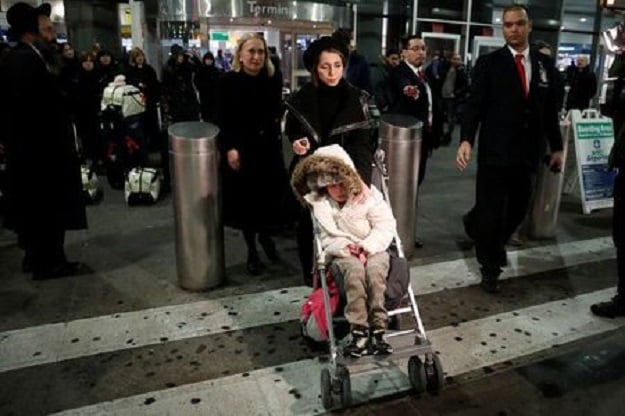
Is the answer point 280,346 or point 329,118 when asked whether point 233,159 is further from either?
point 280,346

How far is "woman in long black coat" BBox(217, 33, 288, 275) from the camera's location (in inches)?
177

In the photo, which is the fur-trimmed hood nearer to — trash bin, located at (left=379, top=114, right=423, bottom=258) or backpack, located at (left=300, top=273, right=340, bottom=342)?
backpack, located at (left=300, top=273, right=340, bottom=342)

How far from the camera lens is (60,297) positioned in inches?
173

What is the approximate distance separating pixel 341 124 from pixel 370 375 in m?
1.67

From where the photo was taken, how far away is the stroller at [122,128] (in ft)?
24.4

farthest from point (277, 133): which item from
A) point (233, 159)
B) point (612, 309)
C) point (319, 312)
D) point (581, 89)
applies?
point (581, 89)

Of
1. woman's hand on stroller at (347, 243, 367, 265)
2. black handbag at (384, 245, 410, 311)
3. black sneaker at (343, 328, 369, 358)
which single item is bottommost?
black sneaker at (343, 328, 369, 358)

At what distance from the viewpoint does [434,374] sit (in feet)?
10.1

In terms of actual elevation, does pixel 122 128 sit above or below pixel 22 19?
below

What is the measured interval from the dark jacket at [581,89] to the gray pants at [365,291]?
38.5ft

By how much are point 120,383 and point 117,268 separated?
1.86 meters

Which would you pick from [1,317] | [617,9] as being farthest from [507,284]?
[617,9]

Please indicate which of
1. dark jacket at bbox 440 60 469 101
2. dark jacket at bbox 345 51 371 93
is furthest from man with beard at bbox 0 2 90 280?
dark jacket at bbox 440 60 469 101

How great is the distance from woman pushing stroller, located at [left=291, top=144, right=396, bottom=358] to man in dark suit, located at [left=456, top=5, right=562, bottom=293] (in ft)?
4.69
